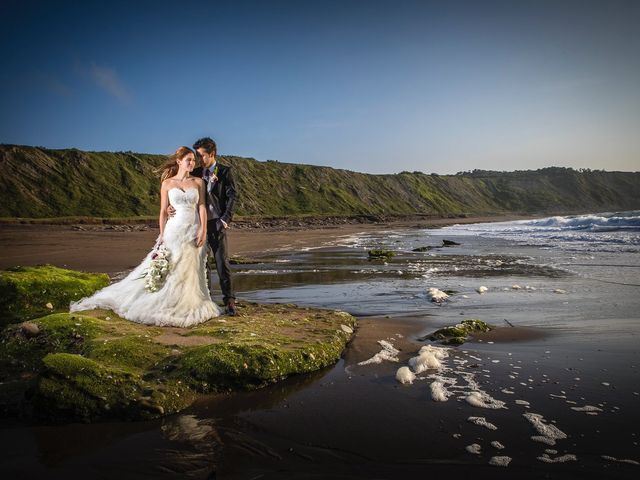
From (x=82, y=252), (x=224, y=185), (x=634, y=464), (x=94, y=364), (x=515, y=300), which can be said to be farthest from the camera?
(x=82, y=252)

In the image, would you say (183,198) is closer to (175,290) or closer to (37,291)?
(175,290)

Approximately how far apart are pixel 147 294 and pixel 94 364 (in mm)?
2425

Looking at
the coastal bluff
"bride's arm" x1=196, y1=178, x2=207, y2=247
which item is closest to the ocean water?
the coastal bluff

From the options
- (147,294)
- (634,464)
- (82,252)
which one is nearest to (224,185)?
(147,294)

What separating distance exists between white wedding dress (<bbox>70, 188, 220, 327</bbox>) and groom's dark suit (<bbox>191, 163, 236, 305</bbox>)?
1.38 feet

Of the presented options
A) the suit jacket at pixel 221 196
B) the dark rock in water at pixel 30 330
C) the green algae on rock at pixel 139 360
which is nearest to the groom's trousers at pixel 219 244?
the suit jacket at pixel 221 196

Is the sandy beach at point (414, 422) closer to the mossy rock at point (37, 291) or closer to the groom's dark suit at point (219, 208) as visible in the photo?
the groom's dark suit at point (219, 208)

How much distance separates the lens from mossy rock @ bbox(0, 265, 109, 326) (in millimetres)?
5832

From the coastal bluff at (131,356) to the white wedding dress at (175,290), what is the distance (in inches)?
8.1

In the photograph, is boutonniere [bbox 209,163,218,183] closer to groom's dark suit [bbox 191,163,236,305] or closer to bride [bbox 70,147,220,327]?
groom's dark suit [bbox 191,163,236,305]

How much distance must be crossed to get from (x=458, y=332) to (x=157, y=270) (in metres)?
4.31

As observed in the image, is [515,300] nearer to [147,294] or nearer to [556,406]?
[556,406]

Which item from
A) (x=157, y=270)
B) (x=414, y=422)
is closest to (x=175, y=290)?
(x=157, y=270)

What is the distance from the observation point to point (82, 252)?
62.4ft
